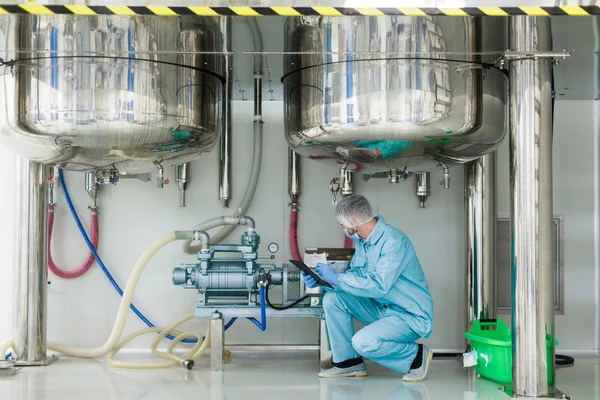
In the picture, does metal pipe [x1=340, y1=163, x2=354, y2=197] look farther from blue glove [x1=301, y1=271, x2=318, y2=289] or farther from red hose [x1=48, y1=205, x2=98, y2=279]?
red hose [x1=48, y1=205, x2=98, y2=279]

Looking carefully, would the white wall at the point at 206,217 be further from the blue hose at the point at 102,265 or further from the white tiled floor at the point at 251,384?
the white tiled floor at the point at 251,384

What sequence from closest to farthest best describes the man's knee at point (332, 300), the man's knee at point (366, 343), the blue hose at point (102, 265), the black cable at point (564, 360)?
the man's knee at point (366, 343), the man's knee at point (332, 300), the black cable at point (564, 360), the blue hose at point (102, 265)

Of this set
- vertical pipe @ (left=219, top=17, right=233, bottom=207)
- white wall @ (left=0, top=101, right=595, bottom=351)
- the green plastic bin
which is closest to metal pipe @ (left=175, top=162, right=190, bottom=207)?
white wall @ (left=0, top=101, right=595, bottom=351)

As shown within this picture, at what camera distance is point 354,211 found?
3.64 m

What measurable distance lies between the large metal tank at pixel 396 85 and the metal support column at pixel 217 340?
3.37 feet

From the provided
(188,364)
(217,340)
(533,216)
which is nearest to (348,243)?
(217,340)

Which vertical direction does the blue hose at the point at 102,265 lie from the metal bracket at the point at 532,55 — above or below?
below

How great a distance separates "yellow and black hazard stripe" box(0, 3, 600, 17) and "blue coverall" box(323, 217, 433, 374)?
4.15 feet

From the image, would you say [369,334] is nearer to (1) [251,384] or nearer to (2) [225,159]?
(1) [251,384]

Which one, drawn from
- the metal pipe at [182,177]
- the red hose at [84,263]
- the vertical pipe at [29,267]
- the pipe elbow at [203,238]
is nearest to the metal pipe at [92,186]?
the red hose at [84,263]

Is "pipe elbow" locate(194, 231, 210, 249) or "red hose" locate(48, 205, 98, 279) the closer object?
"pipe elbow" locate(194, 231, 210, 249)

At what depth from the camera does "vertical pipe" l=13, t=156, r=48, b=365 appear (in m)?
3.84

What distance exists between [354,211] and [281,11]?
51.0 inches

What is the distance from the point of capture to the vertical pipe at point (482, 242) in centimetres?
397
